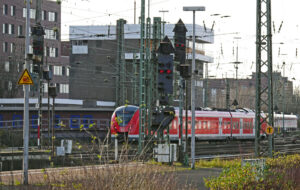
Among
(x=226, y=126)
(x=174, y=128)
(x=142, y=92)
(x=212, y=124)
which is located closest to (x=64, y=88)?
(x=226, y=126)

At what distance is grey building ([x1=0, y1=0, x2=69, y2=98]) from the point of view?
76062 mm

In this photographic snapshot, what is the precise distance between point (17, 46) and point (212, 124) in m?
36.7

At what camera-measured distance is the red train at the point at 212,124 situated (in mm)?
45438

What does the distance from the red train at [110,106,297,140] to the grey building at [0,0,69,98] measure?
2277cm

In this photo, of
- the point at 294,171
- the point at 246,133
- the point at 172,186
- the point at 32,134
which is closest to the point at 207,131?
the point at 246,133

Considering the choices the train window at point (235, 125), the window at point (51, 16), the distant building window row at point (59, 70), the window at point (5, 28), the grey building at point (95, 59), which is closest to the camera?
the train window at point (235, 125)

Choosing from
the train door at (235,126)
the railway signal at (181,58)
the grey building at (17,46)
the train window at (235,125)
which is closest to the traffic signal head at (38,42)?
A: the railway signal at (181,58)

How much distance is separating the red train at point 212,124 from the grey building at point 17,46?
74.7 ft

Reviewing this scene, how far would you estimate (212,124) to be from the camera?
5294cm

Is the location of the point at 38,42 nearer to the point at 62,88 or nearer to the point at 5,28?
the point at 5,28

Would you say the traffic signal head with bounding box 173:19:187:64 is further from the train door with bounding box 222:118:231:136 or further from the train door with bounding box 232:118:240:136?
the train door with bounding box 232:118:240:136

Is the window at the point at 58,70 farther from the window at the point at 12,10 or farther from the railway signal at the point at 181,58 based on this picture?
the railway signal at the point at 181,58

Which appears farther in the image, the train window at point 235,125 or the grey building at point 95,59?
the grey building at point 95,59

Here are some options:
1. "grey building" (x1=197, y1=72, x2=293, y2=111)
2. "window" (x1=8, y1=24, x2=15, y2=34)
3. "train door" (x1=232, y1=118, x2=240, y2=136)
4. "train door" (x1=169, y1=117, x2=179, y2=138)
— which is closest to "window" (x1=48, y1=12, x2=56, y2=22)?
"window" (x1=8, y1=24, x2=15, y2=34)
